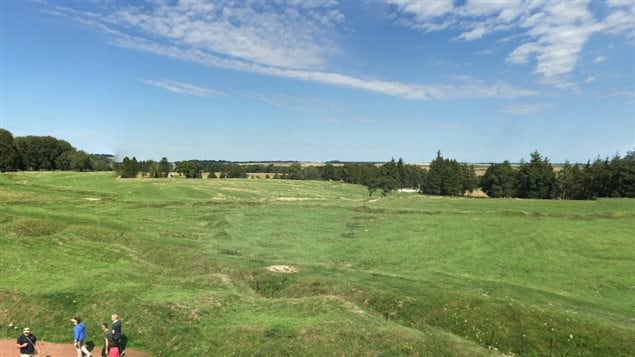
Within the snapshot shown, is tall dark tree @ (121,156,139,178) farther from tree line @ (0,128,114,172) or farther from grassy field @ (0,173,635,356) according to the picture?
grassy field @ (0,173,635,356)

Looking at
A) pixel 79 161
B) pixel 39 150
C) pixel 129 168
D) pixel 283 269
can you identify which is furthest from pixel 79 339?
pixel 39 150

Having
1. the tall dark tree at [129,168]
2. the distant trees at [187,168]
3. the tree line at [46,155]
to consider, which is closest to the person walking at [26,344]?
the tall dark tree at [129,168]

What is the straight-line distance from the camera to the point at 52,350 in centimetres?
2653

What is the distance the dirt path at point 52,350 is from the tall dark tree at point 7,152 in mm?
144005

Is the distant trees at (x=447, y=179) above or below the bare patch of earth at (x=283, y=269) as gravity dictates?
above

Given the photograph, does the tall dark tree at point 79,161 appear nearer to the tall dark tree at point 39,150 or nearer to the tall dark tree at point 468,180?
the tall dark tree at point 39,150

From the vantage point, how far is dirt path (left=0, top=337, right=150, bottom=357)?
84.6ft

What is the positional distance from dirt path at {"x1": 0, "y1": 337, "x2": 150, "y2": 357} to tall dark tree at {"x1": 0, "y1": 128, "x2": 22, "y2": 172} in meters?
144

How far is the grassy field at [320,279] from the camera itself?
27500 millimetres

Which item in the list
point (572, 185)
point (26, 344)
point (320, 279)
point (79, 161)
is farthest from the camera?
point (79, 161)

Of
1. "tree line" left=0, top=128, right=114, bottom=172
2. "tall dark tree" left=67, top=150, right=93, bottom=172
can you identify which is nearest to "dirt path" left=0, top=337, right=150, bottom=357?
"tree line" left=0, top=128, right=114, bottom=172

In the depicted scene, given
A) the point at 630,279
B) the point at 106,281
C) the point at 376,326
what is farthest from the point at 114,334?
the point at 630,279

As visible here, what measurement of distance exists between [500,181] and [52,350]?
16293cm

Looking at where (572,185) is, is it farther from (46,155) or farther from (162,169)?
(46,155)
